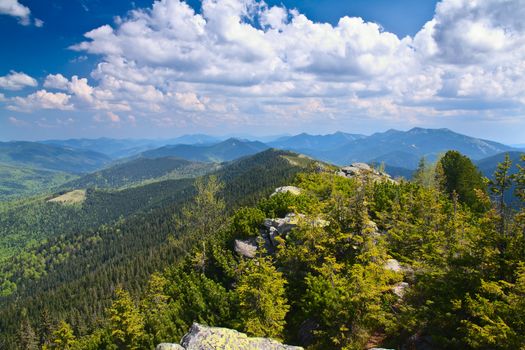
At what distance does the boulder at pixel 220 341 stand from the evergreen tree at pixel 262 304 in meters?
9.78

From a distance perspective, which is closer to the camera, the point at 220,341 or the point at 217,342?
the point at 217,342

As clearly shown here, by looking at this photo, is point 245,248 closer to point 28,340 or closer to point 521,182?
point 521,182

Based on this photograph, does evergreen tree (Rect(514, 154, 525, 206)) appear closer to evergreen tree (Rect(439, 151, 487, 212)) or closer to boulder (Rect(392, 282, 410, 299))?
boulder (Rect(392, 282, 410, 299))

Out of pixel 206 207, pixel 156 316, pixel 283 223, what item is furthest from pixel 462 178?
pixel 156 316

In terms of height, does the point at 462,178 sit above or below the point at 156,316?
above

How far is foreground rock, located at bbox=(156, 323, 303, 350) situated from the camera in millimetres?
20750

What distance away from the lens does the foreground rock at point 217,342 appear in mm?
20750

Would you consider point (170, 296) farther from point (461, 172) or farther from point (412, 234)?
point (461, 172)

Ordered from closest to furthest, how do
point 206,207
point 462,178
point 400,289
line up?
point 400,289 < point 462,178 < point 206,207

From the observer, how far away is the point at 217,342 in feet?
68.8

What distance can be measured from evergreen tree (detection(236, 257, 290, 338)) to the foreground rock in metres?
9.78

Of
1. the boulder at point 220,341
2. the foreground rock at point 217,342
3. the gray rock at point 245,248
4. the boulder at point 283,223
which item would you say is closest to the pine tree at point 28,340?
the gray rock at point 245,248

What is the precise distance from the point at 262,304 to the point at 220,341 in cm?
1218

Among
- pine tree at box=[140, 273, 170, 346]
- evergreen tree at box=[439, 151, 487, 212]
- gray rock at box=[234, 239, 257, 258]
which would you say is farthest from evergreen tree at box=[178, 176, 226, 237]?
evergreen tree at box=[439, 151, 487, 212]
